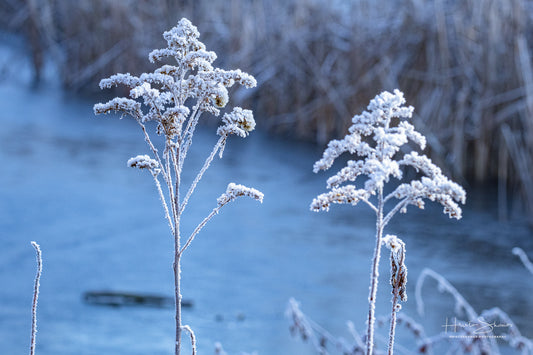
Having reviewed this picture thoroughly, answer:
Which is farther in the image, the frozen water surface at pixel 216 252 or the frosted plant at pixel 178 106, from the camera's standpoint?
the frozen water surface at pixel 216 252

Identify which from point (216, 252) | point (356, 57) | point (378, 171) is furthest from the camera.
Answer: point (356, 57)

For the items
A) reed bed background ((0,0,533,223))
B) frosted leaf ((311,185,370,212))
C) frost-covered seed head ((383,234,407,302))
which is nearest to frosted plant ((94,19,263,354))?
frosted leaf ((311,185,370,212))

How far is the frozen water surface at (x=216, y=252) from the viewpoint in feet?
13.3

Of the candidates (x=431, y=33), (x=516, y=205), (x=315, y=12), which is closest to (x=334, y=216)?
(x=516, y=205)

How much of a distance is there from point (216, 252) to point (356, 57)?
3.46 metres

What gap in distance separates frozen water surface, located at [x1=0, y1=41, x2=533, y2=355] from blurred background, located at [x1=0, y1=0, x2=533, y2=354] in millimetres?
20

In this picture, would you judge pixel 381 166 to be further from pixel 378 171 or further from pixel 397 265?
pixel 397 265

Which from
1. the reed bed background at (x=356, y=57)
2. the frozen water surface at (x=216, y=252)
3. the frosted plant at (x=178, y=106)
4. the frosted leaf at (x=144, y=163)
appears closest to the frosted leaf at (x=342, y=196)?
the frosted plant at (x=178, y=106)

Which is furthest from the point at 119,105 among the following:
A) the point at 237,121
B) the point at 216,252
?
the point at 216,252

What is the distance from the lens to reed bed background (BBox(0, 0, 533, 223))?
23.2 ft

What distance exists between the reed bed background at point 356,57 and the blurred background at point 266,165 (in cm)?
2

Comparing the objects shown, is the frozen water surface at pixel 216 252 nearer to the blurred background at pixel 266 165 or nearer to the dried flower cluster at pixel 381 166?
the blurred background at pixel 266 165

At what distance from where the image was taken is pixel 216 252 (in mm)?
5645

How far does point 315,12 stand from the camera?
907 cm
